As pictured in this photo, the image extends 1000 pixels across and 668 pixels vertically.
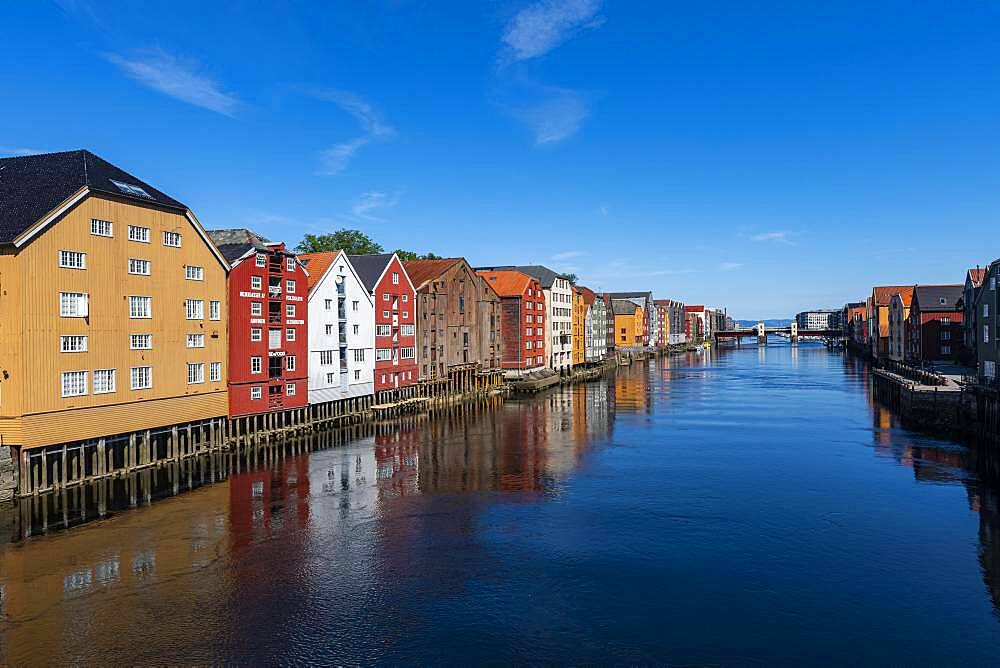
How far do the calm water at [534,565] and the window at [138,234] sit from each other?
1580 cm

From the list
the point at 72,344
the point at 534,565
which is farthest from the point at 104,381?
the point at 534,565

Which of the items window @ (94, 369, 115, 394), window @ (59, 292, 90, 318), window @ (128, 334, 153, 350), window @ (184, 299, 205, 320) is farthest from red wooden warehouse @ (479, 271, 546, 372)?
window @ (59, 292, 90, 318)

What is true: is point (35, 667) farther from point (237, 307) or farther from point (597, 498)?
point (237, 307)

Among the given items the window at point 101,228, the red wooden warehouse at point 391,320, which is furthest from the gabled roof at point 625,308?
the window at point 101,228

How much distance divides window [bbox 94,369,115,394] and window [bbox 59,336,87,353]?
1601mm

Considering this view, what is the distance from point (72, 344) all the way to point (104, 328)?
87.9 inches

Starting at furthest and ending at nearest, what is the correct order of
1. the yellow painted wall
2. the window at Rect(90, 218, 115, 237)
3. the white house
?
the white house < the window at Rect(90, 218, 115, 237) < the yellow painted wall

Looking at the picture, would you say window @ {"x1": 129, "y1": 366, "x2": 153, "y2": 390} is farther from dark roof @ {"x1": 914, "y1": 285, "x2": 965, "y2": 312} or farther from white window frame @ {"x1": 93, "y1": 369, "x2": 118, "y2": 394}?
dark roof @ {"x1": 914, "y1": 285, "x2": 965, "y2": 312}

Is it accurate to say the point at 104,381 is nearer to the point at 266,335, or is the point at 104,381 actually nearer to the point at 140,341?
the point at 140,341

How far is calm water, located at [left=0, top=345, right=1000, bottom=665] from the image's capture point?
67.1 ft

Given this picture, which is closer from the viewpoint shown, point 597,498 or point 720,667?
point 720,667

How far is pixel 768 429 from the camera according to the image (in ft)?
203

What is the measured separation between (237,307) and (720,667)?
43.8m

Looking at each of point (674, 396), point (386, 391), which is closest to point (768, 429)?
point (674, 396)
